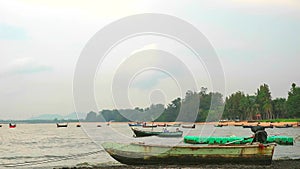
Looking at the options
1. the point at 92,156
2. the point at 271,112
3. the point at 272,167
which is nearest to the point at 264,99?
the point at 271,112

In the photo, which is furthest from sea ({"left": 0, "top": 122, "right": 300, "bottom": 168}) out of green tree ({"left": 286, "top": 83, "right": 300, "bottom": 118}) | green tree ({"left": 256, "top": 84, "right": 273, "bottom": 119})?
green tree ({"left": 256, "top": 84, "right": 273, "bottom": 119})

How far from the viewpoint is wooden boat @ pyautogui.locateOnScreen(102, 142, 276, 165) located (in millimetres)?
21062

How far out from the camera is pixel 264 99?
122 meters

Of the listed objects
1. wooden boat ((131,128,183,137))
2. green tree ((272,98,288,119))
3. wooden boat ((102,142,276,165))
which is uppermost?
green tree ((272,98,288,119))

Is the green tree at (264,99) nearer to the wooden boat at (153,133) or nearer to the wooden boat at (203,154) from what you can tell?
the wooden boat at (153,133)

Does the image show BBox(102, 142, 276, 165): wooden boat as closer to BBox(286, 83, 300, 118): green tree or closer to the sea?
the sea

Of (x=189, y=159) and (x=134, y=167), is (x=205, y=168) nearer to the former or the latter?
(x=189, y=159)

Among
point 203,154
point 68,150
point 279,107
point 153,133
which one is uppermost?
point 279,107

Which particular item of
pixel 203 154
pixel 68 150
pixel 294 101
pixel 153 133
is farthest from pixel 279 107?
pixel 203 154

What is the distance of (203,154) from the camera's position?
21.3 m

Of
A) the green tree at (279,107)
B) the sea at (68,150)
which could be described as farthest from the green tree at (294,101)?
the sea at (68,150)

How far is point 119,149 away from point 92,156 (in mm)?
11326

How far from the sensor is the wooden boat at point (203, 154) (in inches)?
829

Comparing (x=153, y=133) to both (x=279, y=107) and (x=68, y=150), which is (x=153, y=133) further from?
(x=279, y=107)
